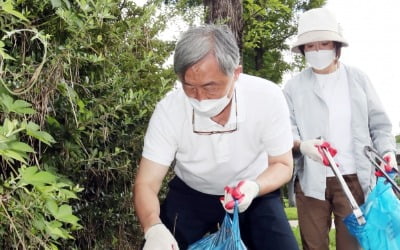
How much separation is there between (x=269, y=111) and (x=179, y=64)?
0.51 metres

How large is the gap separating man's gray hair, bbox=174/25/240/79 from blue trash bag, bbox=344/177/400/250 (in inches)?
46.5

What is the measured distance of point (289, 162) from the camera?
269 centimetres

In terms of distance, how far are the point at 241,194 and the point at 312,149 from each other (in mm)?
996

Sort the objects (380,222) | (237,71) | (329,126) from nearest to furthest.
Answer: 1. (237,71)
2. (380,222)
3. (329,126)

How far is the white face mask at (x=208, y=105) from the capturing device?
8.17 ft

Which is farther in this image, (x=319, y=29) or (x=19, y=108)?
(x=319, y=29)

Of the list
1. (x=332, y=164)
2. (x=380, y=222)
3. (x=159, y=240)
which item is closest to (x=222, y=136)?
(x=159, y=240)

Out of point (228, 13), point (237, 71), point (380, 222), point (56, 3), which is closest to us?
point (56, 3)

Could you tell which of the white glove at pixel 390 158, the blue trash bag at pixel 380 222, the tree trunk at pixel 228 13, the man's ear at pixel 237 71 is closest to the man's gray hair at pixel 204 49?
the man's ear at pixel 237 71

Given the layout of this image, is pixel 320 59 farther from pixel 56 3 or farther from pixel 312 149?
pixel 56 3

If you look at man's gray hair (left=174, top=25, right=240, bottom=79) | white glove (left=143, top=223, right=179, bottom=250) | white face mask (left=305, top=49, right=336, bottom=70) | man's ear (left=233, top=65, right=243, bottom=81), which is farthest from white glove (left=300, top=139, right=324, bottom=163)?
white glove (left=143, top=223, right=179, bottom=250)

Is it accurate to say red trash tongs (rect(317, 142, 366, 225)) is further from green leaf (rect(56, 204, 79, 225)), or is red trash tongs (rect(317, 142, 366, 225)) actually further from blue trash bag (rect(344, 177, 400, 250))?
green leaf (rect(56, 204, 79, 225))

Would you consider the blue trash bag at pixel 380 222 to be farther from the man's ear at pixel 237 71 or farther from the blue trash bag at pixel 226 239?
the man's ear at pixel 237 71

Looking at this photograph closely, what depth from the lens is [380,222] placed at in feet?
9.52
